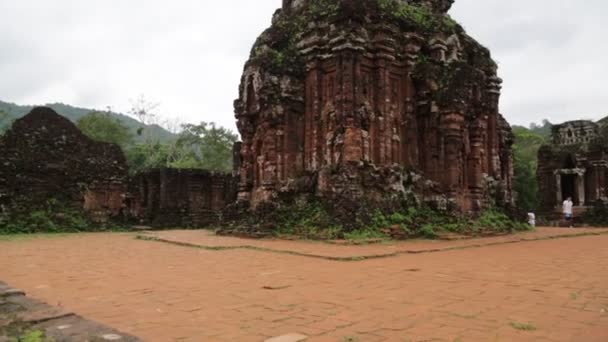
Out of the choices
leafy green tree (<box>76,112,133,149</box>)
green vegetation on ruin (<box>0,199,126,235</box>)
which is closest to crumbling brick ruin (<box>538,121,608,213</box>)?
green vegetation on ruin (<box>0,199,126,235</box>)

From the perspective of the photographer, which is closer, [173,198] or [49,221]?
[49,221]

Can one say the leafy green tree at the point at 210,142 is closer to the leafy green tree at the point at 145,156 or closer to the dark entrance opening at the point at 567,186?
the leafy green tree at the point at 145,156

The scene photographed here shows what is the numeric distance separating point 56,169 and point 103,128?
27089mm

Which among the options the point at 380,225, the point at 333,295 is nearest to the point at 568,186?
the point at 380,225

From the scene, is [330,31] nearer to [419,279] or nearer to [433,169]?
[433,169]

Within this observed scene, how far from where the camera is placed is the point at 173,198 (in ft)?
61.3

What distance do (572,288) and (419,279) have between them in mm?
1490

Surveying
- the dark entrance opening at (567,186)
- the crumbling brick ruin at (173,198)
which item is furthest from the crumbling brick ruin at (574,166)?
the crumbling brick ruin at (173,198)

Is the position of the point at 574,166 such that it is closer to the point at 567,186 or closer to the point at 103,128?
the point at 567,186

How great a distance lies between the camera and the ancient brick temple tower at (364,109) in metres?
11.4

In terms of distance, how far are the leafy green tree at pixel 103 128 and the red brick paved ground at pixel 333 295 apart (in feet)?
117

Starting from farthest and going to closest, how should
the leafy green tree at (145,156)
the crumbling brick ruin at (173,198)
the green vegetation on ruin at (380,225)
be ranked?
1. the leafy green tree at (145,156)
2. the crumbling brick ruin at (173,198)
3. the green vegetation on ruin at (380,225)

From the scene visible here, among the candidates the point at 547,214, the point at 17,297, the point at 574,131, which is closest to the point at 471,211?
the point at 17,297

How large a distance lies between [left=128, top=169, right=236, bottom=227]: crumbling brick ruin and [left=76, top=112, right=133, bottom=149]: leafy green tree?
913 inches
